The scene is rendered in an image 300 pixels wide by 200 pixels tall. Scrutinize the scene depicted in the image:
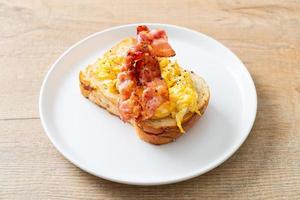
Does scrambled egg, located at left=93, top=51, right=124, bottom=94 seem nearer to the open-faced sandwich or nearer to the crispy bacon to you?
the open-faced sandwich

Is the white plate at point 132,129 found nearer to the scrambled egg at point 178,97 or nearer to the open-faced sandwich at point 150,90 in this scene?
the open-faced sandwich at point 150,90

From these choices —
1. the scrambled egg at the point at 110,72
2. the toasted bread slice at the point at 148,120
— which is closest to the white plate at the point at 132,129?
the toasted bread slice at the point at 148,120

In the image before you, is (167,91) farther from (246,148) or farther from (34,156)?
(34,156)

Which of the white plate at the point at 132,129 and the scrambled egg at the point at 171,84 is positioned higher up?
the scrambled egg at the point at 171,84

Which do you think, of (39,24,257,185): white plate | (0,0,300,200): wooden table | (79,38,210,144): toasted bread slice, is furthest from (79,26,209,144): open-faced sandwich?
(0,0,300,200): wooden table

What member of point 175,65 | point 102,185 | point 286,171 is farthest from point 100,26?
point 286,171

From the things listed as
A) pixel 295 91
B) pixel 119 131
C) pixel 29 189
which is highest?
pixel 295 91
